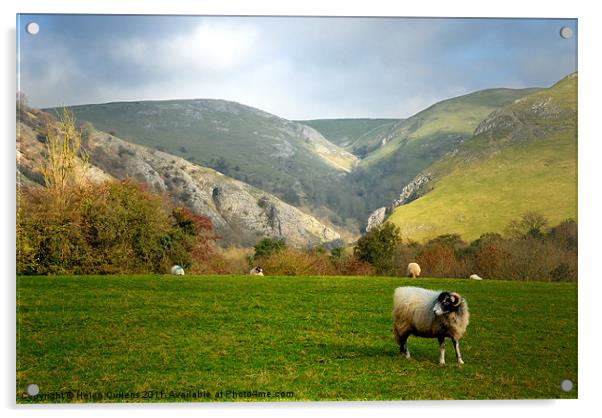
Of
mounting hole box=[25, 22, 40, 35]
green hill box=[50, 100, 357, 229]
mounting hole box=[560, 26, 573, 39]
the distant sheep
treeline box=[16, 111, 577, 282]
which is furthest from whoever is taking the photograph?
the distant sheep

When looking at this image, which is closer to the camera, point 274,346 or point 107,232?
point 274,346

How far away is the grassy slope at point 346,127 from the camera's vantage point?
11898 mm

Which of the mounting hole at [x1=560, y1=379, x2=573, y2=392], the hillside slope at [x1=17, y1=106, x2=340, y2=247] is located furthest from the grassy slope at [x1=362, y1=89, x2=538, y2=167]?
the mounting hole at [x1=560, y1=379, x2=573, y2=392]

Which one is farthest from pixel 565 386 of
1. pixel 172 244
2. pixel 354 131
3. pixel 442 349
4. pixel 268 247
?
pixel 172 244

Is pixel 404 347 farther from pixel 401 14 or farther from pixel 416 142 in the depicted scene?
pixel 401 14

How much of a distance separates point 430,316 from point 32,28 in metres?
6.74

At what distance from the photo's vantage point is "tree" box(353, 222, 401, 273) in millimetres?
12906

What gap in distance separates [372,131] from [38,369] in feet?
21.7

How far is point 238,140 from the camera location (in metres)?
13.1

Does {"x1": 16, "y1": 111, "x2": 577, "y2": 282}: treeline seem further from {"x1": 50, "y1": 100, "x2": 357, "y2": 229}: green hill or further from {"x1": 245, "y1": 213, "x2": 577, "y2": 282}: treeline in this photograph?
{"x1": 50, "y1": 100, "x2": 357, "y2": 229}: green hill

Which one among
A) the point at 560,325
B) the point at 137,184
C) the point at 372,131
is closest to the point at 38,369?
the point at 137,184

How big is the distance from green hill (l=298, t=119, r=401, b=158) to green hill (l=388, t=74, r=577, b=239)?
1.39 meters

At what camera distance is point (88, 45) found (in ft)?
33.8

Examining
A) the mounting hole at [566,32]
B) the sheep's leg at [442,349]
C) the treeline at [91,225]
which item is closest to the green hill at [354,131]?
the treeline at [91,225]
